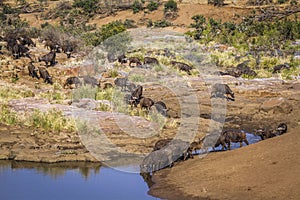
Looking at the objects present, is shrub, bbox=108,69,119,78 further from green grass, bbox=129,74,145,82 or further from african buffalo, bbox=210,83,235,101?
african buffalo, bbox=210,83,235,101

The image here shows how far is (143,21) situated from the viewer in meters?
61.5

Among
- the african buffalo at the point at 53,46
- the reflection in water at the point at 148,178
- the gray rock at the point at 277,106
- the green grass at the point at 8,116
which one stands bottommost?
the gray rock at the point at 277,106

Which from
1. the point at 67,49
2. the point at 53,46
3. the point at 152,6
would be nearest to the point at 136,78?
the point at 53,46

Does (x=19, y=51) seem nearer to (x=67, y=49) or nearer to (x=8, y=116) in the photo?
(x=67, y=49)

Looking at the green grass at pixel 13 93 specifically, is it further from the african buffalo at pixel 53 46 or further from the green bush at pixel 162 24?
the green bush at pixel 162 24

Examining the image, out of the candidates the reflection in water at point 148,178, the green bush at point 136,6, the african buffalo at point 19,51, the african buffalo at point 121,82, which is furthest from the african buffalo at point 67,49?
the green bush at point 136,6

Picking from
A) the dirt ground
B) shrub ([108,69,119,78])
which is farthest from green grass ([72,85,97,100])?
the dirt ground

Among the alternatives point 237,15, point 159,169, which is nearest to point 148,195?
point 159,169

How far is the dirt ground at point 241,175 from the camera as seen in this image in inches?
441

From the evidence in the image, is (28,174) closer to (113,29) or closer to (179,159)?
(179,159)

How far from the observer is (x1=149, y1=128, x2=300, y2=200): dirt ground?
1121 centimetres

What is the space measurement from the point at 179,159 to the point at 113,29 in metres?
26.6

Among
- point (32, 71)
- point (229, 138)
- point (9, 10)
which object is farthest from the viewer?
point (9, 10)

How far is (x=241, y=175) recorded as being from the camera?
12258 millimetres
